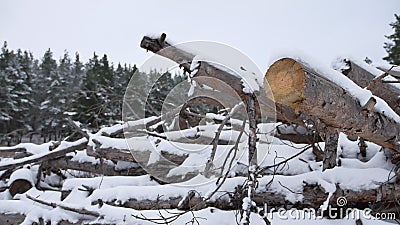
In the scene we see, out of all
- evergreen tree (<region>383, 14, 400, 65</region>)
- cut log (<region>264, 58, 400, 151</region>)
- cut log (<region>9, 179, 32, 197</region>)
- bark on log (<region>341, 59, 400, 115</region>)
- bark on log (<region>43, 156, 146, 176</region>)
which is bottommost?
cut log (<region>9, 179, 32, 197</region>)

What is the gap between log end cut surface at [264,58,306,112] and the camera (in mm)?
1617

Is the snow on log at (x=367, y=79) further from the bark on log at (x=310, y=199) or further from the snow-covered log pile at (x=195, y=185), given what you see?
the bark on log at (x=310, y=199)

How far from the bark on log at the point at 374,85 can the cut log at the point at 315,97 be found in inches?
32.6

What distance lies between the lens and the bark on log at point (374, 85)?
2943mm

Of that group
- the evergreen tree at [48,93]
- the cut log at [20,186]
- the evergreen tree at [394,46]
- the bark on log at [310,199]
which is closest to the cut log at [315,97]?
the bark on log at [310,199]

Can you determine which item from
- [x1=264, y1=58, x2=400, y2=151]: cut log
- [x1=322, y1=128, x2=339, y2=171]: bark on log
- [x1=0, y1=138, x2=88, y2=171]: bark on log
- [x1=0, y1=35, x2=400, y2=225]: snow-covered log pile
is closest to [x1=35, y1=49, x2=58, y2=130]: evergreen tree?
[x1=0, y1=138, x2=88, y2=171]: bark on log

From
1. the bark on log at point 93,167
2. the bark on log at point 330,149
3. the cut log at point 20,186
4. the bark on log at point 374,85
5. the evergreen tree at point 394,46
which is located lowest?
the cut log at point 20,186

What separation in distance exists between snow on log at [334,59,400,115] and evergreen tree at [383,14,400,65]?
16.4 m

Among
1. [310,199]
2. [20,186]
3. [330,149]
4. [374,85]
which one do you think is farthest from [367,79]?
[20,186]

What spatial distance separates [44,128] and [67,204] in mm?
23395

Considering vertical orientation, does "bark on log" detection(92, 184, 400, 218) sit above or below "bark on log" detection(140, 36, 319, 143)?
below

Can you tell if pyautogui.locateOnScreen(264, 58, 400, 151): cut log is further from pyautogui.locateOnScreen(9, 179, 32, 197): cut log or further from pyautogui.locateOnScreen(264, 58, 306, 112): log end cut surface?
pyautogui.locateOnScreen(9, 179, 32, 197): cut log

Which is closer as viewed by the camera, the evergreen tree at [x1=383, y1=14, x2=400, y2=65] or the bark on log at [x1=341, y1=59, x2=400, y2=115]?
the bark on log at [x1=341, y1=59, x2=400, y2=115]

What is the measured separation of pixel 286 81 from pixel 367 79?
1780 mm
